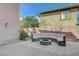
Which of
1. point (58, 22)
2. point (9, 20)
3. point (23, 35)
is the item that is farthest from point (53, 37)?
point (9, 20)

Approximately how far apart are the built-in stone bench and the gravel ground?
0.06m

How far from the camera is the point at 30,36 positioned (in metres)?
2.25

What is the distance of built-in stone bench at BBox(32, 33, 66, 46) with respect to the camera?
82.8 inches

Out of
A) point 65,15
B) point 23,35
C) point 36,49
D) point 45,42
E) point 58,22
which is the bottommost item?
point 36,49

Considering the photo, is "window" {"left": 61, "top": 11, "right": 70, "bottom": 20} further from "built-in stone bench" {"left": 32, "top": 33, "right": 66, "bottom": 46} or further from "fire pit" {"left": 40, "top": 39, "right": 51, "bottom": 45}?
"fire pit" {"left": 40, "top": 39, "right": 51, "bottom": 45}

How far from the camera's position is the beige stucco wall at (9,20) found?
2217mm

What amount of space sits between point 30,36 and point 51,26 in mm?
405

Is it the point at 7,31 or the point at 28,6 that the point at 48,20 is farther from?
the point at 7,31

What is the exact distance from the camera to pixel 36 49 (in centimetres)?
215

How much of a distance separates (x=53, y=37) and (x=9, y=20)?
2.69 ft

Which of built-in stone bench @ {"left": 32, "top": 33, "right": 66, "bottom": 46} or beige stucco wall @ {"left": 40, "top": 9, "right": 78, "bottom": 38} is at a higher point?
beige stucco wall @ {"left": 40, "top": 9, "right": 78, "bottom": 38}

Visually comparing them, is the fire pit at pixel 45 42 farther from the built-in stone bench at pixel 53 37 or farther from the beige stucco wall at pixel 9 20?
the beige stucco wall at pixel 9 20

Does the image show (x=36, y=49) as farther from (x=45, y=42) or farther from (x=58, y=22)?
(x=58, y=22)

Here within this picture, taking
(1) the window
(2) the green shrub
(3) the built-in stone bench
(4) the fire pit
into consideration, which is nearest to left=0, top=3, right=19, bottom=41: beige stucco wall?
(2) the green shrub
